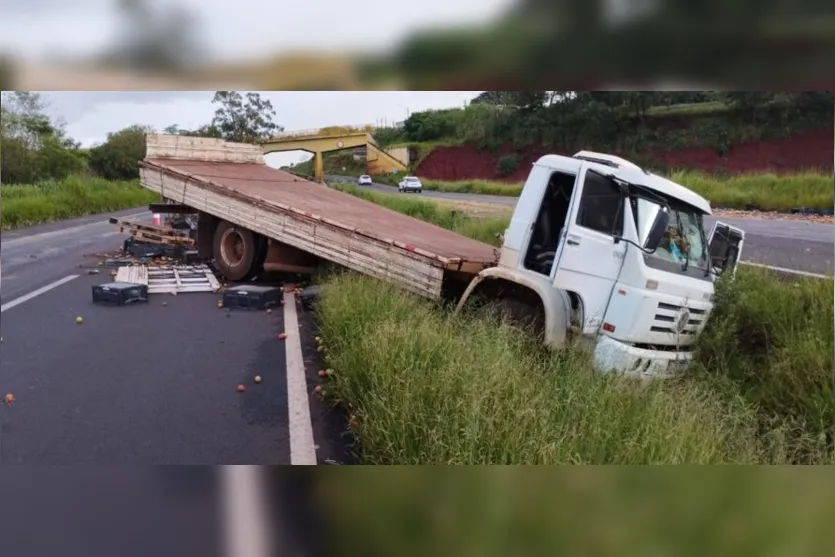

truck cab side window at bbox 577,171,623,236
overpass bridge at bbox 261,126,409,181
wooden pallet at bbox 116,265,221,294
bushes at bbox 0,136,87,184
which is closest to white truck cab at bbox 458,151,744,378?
truck cab side window at bbox 577,171,623,236

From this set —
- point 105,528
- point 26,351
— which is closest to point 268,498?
point 105,528

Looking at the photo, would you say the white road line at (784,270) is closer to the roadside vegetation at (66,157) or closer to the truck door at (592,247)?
the truck door at (592,247)

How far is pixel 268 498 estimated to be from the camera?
84.8 inches

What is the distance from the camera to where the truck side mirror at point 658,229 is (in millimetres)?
3217

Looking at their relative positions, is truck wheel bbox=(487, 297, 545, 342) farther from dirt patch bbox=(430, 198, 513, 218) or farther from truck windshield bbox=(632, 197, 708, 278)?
truck windshield bbox=(632, 197, 708, 278)

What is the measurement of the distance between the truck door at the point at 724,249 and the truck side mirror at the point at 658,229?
302 mm

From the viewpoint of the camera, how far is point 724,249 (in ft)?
11.1

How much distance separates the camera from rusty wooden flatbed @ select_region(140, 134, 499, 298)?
333 cm

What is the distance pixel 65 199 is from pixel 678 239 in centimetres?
295

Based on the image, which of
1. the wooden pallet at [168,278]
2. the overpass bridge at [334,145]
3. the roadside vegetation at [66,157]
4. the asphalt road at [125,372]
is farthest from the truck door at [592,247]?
Answer: the wooden pallet at [168,278]

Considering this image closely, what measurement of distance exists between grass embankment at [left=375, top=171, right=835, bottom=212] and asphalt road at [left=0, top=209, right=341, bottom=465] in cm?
106
